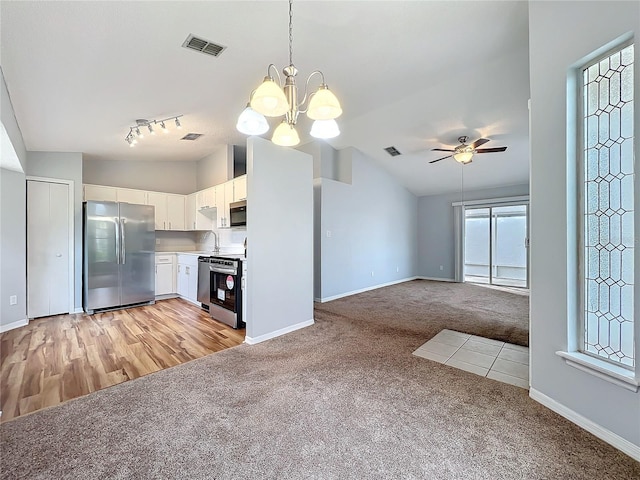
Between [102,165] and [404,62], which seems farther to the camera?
[102,165]

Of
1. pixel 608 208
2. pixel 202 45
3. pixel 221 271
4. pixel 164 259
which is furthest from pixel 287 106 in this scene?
pixel 164 259

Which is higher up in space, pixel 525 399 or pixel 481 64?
pixel 481 64

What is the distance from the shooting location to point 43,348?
2.96m

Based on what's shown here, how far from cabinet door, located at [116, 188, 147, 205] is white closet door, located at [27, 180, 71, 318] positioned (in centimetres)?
75

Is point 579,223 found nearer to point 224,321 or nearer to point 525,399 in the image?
point 525,399

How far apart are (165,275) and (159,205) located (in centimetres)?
139

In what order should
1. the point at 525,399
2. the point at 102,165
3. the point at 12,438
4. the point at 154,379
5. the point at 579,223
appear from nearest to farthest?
1. the point at 12,438
2. the point at 579,223
3. the point at 525,399
4. the point at 154,379
5. the point at 102,165

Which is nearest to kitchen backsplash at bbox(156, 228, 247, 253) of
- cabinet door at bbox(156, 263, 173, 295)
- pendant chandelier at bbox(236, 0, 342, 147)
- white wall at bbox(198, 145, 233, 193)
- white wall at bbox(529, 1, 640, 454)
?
cabinet door at bbox(156, 263, 173, 295)

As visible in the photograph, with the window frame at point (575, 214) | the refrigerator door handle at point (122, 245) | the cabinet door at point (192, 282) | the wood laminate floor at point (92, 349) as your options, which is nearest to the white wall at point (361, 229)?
the cabinet door at point (192, 282)

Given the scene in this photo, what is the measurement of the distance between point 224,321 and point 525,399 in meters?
3.37

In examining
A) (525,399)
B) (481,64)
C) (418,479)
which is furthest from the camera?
(481,64)

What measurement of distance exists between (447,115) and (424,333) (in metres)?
3.35

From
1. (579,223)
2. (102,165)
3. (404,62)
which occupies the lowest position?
(579,223)

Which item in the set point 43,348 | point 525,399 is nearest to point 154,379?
point 43,348
